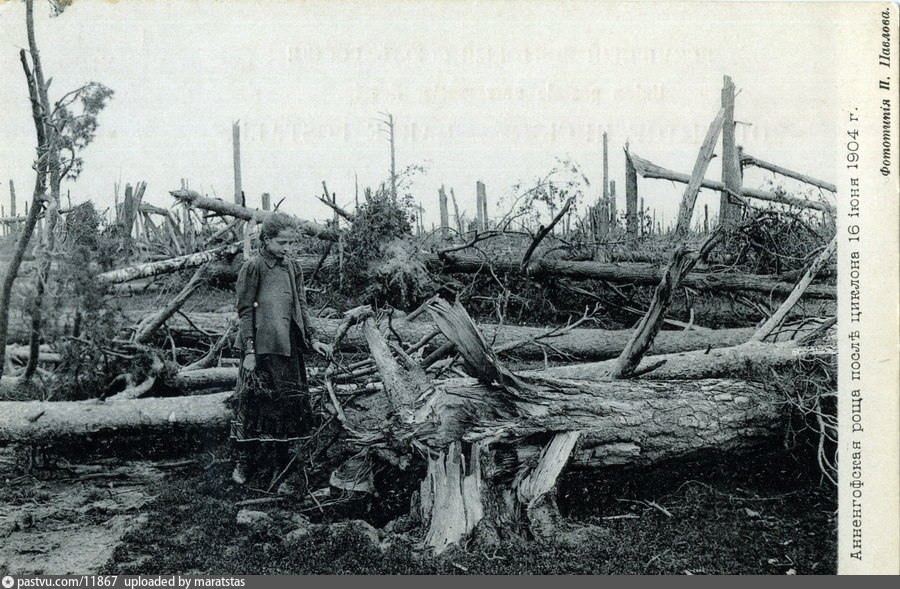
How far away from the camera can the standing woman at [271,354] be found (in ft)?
12.8

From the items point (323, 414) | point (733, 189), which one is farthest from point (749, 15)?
point (323, 414)

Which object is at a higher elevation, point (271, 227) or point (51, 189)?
point (51, 189)

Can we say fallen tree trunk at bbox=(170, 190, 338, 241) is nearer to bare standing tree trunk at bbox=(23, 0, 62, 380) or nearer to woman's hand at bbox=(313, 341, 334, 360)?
bare standing tree trunk at bbox=(23, 0, 62, 380)

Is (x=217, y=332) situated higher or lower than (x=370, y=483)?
higher

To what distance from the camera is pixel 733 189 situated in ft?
16.5

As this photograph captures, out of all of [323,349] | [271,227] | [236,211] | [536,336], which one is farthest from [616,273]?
[236,211]

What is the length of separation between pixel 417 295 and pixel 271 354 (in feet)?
4.15

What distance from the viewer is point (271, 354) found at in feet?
12.9

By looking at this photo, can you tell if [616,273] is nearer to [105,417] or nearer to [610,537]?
[610,537]

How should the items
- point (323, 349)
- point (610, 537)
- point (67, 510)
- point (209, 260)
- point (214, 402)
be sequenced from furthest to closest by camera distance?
point (209, 260), point (214, 402), point (323, 349), point (67, 510), point (610, 537)

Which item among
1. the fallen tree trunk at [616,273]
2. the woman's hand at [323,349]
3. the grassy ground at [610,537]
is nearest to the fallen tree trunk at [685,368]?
the grassy ground at [610,537]

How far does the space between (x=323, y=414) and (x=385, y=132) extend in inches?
72.3

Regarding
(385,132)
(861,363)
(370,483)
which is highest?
(385,132)

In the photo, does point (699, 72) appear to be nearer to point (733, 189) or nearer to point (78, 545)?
point (733, 189)
